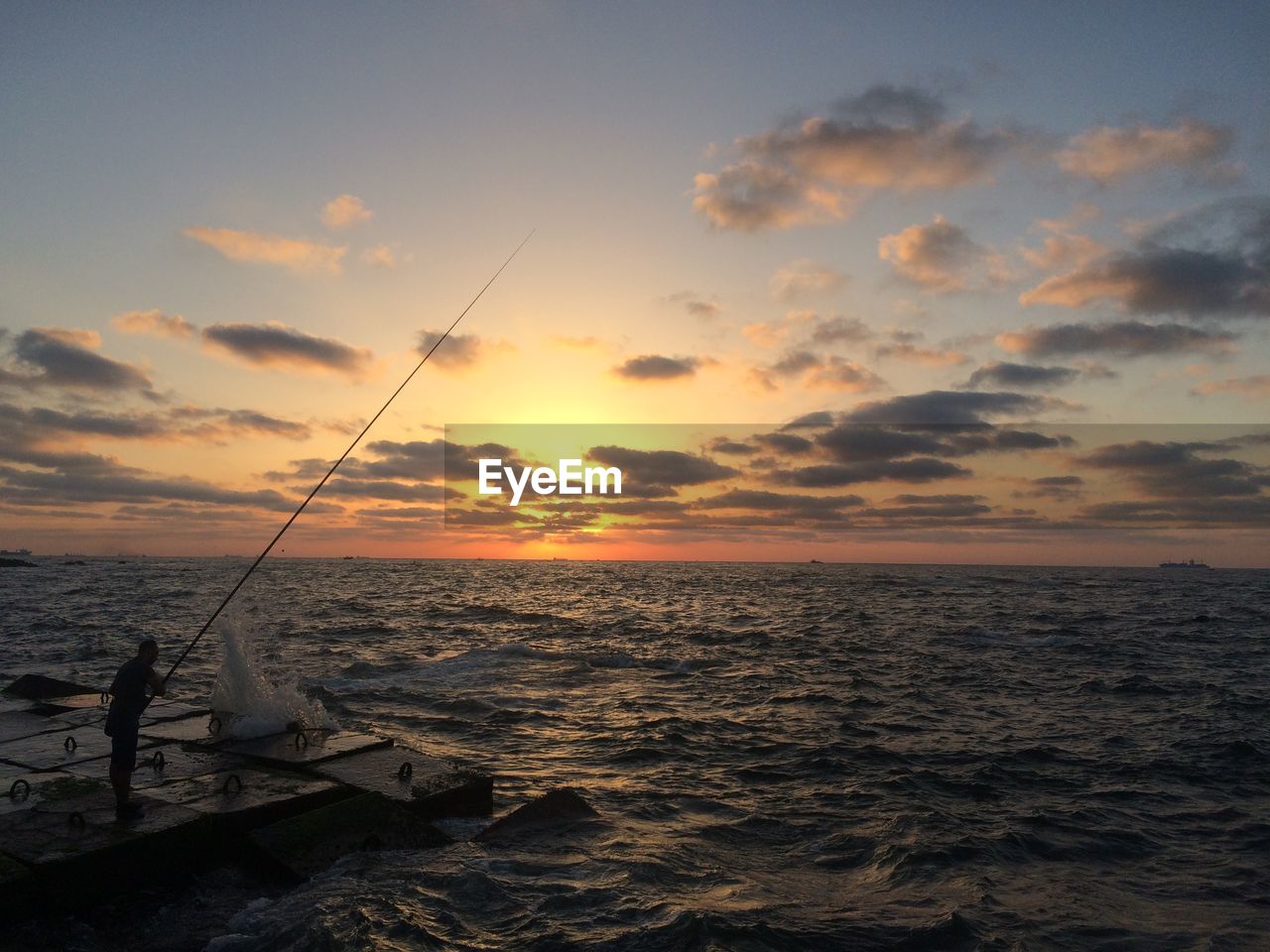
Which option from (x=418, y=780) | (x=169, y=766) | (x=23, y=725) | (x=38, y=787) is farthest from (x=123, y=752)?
(x=23, y=725)

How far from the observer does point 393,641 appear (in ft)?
108

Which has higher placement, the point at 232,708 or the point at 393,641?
the point at 232,708

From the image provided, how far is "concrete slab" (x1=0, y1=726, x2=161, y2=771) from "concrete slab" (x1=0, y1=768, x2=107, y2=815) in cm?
46

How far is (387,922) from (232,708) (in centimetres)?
745

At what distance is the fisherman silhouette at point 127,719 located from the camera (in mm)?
8516

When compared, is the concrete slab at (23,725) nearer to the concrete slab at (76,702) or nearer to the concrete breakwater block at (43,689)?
the concrete slab at (76,702)

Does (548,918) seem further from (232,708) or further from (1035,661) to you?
(1035,661)

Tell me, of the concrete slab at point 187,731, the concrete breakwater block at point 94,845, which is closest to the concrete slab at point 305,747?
the concrete slab at point 187,731

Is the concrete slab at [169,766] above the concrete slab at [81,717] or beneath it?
above

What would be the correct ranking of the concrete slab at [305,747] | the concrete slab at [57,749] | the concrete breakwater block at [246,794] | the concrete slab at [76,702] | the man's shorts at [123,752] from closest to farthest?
the man's shorts at [123,752], the concrete breakwater block at [246,794], the concrete slab at [57,749], the concrete slab at [305,747], the concrete slab at [76,702]

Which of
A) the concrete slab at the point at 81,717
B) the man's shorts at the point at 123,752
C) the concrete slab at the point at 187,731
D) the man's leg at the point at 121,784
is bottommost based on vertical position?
the concrete slab at the point at 81,717

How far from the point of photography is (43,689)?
16.2 meters

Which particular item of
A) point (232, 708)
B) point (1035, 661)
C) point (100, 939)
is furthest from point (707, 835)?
point (1035, 661)

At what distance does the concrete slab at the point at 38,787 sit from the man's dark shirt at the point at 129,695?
1099 millimetres
